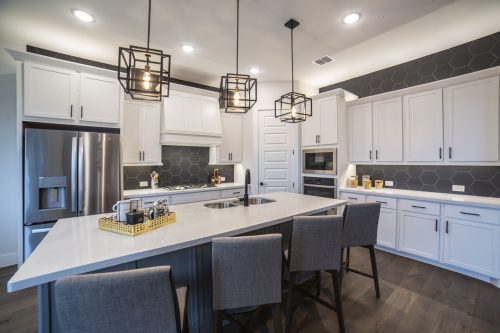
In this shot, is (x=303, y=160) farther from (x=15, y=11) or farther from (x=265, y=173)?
(x=15, y=11)

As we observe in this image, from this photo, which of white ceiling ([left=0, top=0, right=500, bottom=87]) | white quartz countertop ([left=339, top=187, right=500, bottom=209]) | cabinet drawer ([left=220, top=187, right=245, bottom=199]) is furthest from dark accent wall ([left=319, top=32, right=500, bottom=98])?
cabinet drawer ([left=220, top=187, right=245, bottom=199])

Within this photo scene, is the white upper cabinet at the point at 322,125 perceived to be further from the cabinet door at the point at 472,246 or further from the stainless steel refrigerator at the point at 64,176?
the stainless steel refrigerator at the point at 64,176

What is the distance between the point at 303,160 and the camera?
13.9 ft

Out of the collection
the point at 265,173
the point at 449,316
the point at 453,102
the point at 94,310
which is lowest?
the point at 449,316

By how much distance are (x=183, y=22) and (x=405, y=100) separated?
327cm

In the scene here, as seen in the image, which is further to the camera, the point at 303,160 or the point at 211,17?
the point at 303,160

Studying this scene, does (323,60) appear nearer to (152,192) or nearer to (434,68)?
(434,68)

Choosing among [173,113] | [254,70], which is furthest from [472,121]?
[173,113]

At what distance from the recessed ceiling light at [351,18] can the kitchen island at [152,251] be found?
6.62 feet

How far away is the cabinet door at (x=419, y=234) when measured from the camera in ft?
9.23

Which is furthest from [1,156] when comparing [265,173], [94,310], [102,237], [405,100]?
[405,100]

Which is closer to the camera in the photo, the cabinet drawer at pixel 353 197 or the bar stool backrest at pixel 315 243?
the bar stool backrest at pixel 315 243

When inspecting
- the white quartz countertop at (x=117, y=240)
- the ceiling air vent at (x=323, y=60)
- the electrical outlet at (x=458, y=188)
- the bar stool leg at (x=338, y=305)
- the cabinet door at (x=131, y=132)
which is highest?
the ceiling air vent at (x=323, y=60)

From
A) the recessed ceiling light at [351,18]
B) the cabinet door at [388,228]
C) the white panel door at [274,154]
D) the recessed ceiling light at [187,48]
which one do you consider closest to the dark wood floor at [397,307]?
the cabinet door at [388,228]
